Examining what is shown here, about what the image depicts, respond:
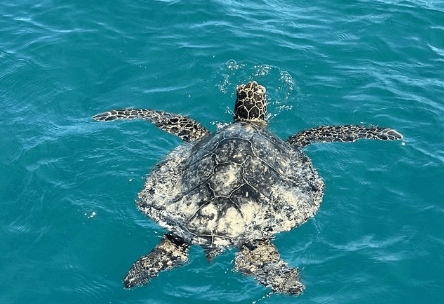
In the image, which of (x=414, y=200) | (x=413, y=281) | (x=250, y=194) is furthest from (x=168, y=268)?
(x=414, y=200)

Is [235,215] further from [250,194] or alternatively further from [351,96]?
[351,96]

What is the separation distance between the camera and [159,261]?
10.1 metres

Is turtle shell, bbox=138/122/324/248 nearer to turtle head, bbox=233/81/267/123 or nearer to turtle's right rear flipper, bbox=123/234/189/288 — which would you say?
turtle's right rear flipper, bbox=123/234/189/288

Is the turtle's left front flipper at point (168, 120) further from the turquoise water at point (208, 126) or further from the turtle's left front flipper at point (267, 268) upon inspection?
the turtle's left front flipper at point (267, 268)

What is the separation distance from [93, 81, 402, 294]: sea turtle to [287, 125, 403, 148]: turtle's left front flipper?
0.61 meters

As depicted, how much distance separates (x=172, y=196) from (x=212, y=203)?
1.18m

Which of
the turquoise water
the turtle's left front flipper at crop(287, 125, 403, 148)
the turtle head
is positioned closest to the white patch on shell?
the turquoise water

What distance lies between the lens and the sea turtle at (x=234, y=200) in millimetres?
10102

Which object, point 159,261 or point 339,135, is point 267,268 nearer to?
point 159,261

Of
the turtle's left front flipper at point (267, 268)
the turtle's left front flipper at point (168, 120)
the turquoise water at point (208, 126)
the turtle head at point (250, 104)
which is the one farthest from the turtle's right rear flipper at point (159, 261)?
the turtle head at point (250, 104)

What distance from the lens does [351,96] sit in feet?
51.6

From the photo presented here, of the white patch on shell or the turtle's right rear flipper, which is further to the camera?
the white patch on shell

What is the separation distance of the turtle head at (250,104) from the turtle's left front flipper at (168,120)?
105cm

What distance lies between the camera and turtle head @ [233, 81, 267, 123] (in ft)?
45.0
